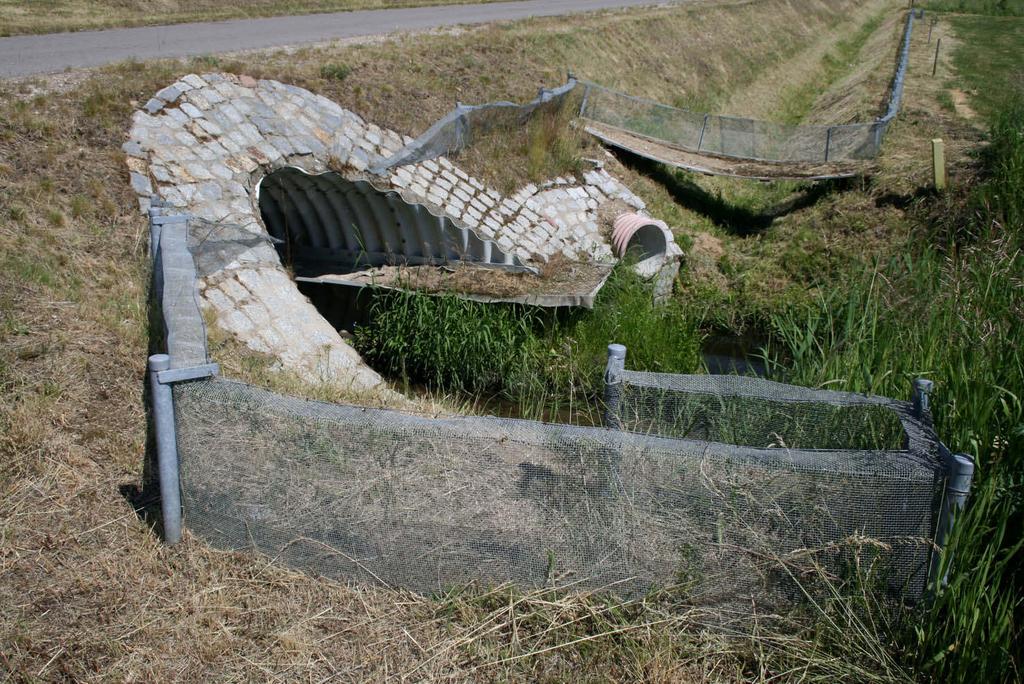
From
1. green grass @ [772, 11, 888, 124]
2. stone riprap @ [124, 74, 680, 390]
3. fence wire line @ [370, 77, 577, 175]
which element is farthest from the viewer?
green grass @ [772, 11, 888, 124]

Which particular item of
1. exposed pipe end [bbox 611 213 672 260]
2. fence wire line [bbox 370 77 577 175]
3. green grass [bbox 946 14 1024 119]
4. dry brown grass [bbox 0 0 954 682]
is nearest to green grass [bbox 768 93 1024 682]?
dry brown grass [bbox 0 0 954 682]

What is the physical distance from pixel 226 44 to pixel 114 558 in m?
12.3

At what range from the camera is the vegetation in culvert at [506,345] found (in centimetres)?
1055

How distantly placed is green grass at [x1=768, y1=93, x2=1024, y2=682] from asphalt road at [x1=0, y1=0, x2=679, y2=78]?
10.5 metres

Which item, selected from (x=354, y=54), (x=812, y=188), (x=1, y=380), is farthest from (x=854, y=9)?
(x=1, y=380)

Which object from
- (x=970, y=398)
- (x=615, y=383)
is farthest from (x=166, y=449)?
(x=970, y=398)

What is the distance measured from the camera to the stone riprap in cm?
877

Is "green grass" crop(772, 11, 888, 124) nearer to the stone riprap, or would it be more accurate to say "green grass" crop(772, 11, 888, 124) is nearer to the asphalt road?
the asphalt road

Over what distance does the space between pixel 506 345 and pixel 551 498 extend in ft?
21.7

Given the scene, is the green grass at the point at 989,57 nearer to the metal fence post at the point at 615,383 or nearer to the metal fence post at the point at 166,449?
the metal fence post at the point at 615,383

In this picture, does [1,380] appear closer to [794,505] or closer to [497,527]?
[497,527]

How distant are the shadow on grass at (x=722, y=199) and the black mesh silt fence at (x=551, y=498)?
481 inches

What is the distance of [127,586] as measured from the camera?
441 cm

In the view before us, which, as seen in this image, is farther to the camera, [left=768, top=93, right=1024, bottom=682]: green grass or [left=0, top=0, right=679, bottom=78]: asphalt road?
[left=0, top=0, right=679, bottom=78]: asphalt road
